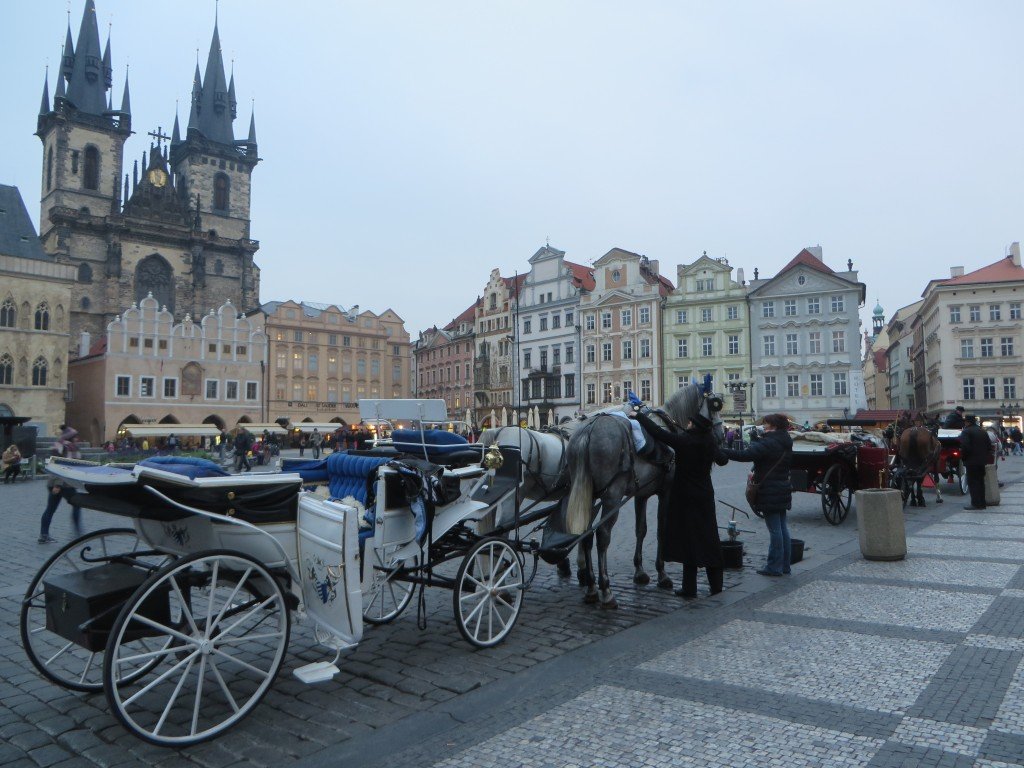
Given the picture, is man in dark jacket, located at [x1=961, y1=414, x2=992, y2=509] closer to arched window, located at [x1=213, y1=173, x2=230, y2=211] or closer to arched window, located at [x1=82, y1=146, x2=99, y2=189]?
arched window, located at [x1=82, y1=146, x2=99, y2=189]

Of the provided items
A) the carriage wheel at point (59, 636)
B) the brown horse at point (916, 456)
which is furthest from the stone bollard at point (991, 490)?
the carriage wheel at point (59, 636)

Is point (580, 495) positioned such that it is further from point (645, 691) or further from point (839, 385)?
point (839, 385)

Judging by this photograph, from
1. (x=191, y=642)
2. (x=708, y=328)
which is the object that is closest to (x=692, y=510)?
(x=191, y=642)

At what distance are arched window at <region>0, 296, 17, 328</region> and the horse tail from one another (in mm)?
53352

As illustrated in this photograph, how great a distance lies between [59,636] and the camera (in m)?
4.16

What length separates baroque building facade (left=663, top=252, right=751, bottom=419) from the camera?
52969mm

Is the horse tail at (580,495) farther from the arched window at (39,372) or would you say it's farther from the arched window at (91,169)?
the arched window at (91,169)

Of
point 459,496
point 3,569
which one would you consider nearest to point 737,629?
point 459,496

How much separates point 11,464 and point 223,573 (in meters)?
23.2

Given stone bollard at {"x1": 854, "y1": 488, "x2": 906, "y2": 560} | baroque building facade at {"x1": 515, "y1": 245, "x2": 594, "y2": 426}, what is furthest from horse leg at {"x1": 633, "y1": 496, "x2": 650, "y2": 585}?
baroque building facade at {"x1": 515, "y1": 245, "x2": 594, "y2": 426}

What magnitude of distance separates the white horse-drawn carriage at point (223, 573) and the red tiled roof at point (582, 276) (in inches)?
2136

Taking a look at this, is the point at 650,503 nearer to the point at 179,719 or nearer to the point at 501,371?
the point at 179,719

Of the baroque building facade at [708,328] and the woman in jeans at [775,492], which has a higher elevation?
the baroque building facade at [708,328]

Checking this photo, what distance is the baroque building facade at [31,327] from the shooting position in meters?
47.8
